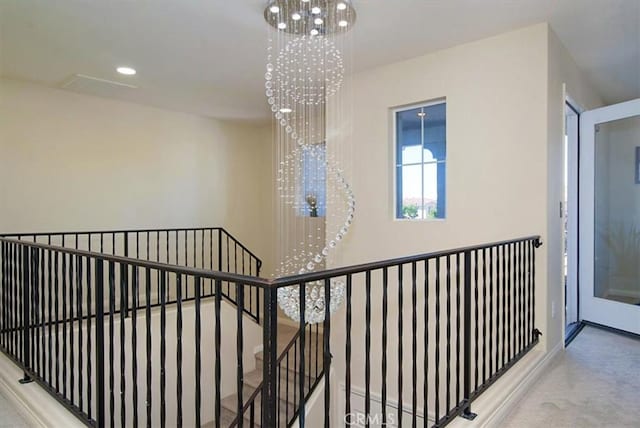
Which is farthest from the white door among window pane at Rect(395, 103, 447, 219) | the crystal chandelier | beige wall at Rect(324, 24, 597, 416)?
the crystal chandelier

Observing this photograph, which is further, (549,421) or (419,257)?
(549,421)

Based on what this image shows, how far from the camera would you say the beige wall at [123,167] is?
13.9ft

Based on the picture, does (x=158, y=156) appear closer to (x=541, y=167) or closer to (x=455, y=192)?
(x=455, y=192)

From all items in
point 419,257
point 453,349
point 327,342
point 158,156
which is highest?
point 158,156

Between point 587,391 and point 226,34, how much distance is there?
11.7ft

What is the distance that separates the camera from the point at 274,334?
1144 mm

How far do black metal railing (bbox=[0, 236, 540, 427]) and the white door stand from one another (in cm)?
128

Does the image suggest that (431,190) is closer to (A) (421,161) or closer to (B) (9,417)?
(A) (421,161)

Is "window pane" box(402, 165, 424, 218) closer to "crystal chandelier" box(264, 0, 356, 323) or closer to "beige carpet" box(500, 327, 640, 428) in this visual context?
"crystal chandelier" box(264, 0, 356, 323)

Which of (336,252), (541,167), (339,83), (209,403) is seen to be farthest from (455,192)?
(209,403)

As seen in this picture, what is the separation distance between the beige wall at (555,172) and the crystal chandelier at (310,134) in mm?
1620

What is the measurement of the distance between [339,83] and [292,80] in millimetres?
483

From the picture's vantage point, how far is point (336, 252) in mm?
4105

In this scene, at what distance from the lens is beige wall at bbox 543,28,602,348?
300 centimetres
